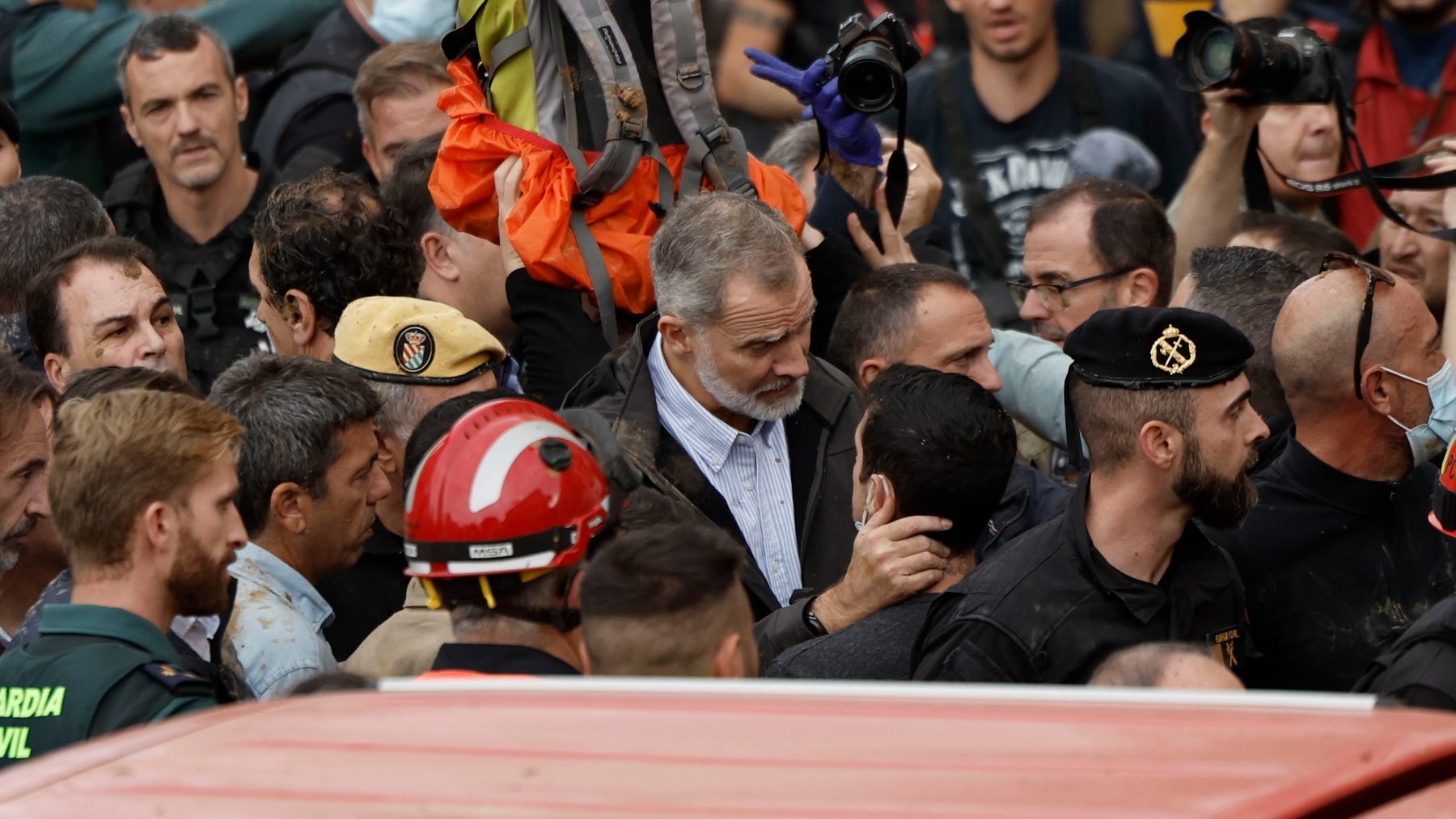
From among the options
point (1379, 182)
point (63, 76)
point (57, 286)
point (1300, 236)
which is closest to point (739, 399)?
point (1379, 182)

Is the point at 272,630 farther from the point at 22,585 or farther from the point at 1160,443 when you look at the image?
A: the point at 1160,443

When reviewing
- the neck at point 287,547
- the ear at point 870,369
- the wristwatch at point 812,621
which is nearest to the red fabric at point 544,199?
the ear at point 870,369

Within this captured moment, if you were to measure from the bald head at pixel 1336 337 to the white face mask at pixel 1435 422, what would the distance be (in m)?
0.08

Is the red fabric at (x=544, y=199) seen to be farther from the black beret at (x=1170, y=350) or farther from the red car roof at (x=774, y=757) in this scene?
the red car roof at (x=774, y=757)

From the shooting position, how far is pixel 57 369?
5035mm

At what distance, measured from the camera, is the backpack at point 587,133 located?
15.7 feet

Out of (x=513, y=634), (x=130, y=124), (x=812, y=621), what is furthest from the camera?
(x=130, y=124)

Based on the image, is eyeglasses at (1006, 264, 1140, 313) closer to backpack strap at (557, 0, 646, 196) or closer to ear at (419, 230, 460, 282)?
backpack strap at (557, 0, 646, 196)

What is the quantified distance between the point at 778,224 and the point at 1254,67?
1473 millimetres

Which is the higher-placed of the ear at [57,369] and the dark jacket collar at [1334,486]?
the ear at [57,369]

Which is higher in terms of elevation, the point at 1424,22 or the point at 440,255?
the point at 440,255

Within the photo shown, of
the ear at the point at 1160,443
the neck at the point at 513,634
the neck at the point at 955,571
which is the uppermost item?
the neck at the point at 513,634

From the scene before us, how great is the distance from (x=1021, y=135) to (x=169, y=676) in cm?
442

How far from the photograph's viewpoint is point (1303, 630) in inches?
165
